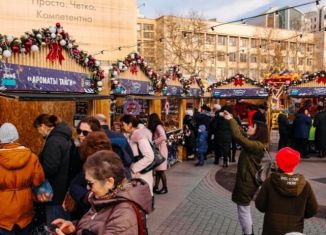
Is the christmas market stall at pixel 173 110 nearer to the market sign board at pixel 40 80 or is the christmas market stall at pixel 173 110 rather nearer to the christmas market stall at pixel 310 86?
the market sign board at pixel 40 80

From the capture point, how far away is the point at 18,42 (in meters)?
6.68

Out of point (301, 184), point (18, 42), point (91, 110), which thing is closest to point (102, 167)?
point (301, 184)

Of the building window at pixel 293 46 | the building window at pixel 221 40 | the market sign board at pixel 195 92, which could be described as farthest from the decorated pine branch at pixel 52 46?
the building window at pixel 221 40

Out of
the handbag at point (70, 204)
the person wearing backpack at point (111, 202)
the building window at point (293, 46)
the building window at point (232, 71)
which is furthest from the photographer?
the building window at point (232, 71)

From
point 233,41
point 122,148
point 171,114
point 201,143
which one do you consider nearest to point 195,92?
point 171,114

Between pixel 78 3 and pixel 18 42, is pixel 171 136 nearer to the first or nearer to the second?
pixel 18 42

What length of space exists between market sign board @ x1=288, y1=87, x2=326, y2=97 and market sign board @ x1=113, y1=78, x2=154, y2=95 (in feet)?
21.2

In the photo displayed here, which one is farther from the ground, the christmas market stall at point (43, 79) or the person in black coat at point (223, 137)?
the christmas market stall at point (43, 79)

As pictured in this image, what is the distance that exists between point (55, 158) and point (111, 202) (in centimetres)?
224

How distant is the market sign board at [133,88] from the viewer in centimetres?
976

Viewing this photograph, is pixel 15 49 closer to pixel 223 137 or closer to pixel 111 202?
pixel 111 202

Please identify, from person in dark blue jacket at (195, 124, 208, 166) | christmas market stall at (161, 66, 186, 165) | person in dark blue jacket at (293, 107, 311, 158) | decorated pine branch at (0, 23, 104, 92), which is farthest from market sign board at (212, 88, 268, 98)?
decorated pine branch at (0, 23, 104, 92)

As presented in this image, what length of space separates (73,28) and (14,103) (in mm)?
49108

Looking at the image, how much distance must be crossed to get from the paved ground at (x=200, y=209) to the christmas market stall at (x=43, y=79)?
255cm
